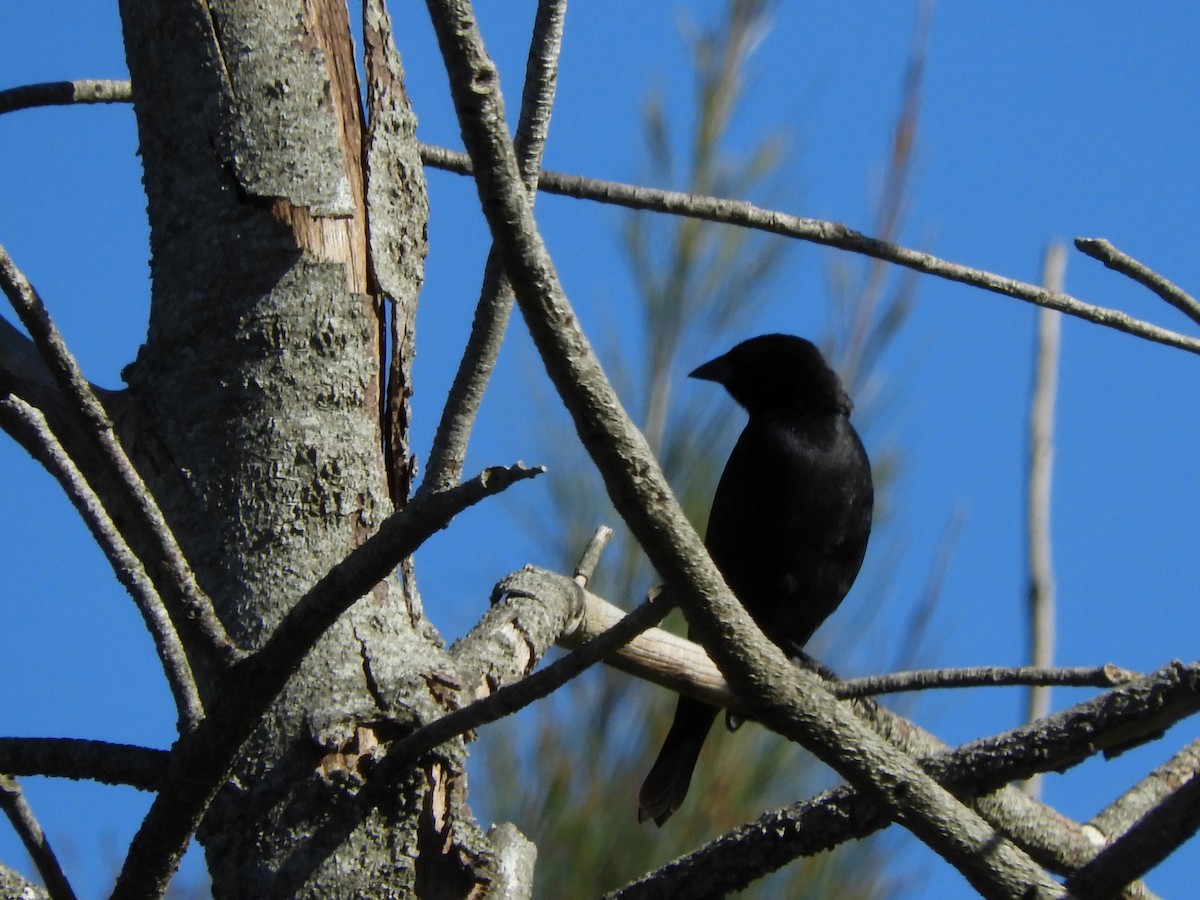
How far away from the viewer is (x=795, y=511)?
3.48m

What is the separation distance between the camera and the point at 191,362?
156 cm

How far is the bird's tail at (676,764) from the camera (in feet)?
9.17

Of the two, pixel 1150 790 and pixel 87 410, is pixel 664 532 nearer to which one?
pixel 87 410

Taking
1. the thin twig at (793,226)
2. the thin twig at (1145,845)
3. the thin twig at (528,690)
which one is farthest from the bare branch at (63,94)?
the thin twig at (1145,845)

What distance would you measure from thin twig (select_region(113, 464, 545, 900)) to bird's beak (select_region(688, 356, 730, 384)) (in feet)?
8.64

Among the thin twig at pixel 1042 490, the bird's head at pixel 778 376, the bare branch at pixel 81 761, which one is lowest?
the bare branch at pixel 81 761

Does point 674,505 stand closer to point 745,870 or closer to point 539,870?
point 745,870

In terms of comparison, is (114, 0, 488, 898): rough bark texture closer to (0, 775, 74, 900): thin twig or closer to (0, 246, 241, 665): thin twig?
(0, 775, 74, 900): thin twig

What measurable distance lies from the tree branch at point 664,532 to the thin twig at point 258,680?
0.26ft

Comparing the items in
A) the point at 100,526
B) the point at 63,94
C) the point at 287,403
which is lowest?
the point at 100,526

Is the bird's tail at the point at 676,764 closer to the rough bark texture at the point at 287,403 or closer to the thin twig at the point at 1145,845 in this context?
the rough bark texture at the point at 287,403

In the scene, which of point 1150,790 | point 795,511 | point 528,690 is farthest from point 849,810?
point 795,511

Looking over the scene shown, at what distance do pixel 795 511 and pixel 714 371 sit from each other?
0.46 meters

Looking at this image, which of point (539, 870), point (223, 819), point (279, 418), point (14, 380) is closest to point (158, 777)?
point (223, 819)
